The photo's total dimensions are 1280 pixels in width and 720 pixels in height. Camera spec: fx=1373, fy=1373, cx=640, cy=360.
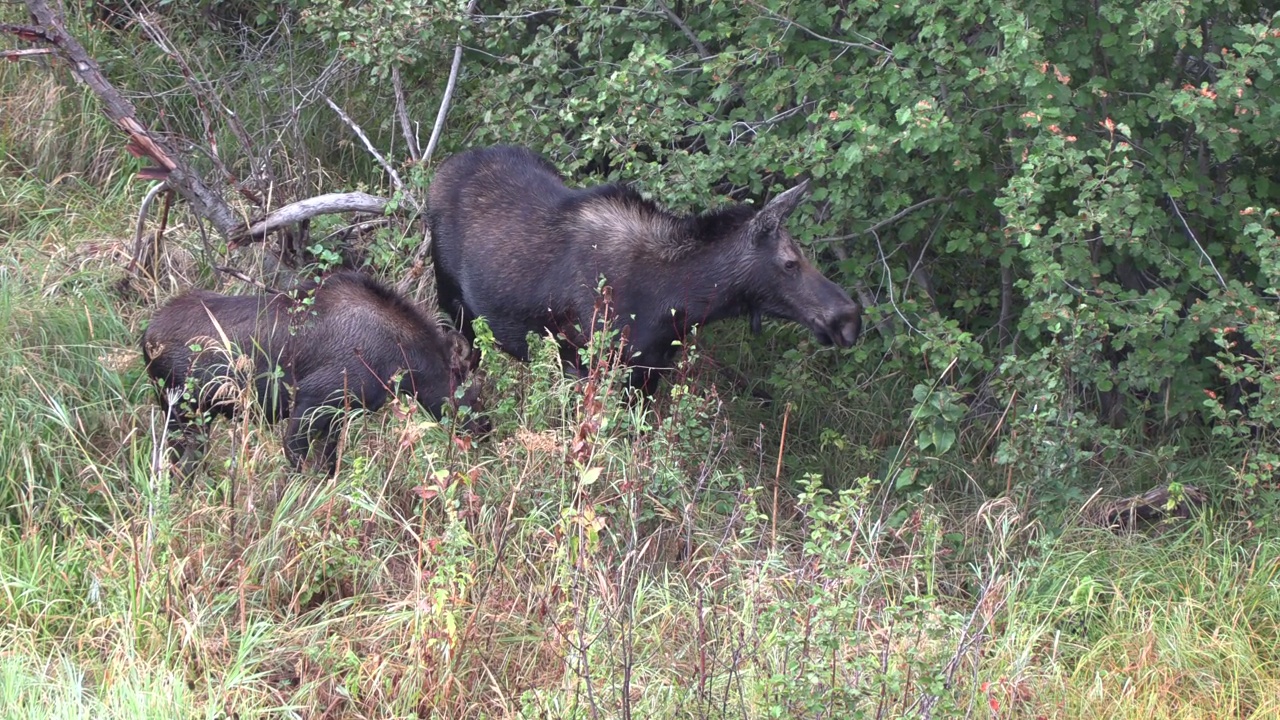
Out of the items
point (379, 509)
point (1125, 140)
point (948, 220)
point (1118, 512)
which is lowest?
point (1118, 512)

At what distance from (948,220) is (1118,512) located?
6.19 ft

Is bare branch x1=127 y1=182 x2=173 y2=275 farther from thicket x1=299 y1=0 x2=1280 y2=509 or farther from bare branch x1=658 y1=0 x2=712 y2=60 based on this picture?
bare branch x1=658 y1=0 x2=712 y2=60

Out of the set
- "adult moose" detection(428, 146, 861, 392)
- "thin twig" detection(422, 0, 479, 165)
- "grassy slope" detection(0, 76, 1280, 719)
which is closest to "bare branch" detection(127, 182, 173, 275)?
"grassy slope" detection(0, 76, 1280, 719)

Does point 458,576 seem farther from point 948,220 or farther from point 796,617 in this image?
point 948,220

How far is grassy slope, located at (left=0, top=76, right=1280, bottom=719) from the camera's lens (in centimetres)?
452

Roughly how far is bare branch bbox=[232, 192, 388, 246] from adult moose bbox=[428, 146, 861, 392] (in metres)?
0.58

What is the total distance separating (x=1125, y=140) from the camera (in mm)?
6445

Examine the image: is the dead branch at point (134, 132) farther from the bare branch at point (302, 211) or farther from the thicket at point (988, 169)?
the thicket at point (988, 169)

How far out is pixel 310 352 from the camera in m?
6.56

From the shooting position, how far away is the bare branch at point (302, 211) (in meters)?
7.43

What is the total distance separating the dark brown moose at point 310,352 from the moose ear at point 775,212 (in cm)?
161

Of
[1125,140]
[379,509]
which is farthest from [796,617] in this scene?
[1125,140]

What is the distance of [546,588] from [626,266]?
2.33 metres

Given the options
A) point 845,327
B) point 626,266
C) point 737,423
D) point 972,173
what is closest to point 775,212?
point 845,327
